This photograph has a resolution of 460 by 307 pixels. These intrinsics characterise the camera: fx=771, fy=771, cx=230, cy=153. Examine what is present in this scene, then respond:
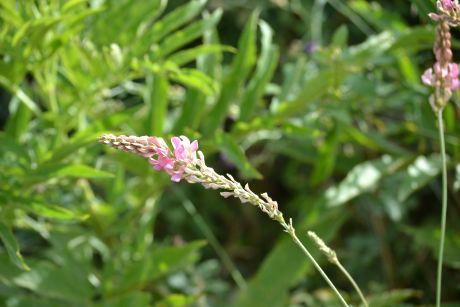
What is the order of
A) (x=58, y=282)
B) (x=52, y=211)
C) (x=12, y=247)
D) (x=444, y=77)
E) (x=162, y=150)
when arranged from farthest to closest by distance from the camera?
(x=58, y=282) < (x=52, y=211) < (x=12, y=247) < (x=444, y=77) < (x=162, y=150)

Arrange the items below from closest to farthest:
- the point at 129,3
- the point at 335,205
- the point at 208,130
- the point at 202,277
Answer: the point at 129,3
the point at 208,130
the point at 335,205
the point at 202,277

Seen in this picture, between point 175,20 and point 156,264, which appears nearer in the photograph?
point 175,20

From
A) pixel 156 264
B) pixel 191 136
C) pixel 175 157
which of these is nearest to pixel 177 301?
pixel 156 264

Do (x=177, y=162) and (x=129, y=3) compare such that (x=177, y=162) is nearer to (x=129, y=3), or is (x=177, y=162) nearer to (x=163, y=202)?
(x=129, y=3)

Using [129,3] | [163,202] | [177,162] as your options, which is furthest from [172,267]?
[163,202]

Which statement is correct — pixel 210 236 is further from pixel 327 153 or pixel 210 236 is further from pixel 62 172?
pixel 62 172
